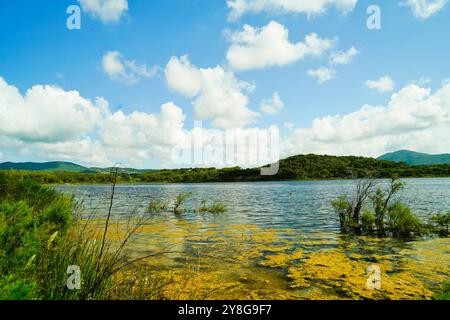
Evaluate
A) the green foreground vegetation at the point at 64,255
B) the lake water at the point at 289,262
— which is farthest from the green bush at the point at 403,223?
the lake water at the point at 289,262

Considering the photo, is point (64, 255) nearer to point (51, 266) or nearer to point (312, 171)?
point (51, 266)

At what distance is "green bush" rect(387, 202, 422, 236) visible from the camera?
Answer: 1717 cm

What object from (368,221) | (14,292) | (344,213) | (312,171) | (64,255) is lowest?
(368,221)

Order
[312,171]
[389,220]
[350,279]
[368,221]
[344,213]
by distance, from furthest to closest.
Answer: [312,171] → [344,213] → [368,221] → [389,220] → [350,279]

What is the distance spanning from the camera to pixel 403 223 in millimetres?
17297

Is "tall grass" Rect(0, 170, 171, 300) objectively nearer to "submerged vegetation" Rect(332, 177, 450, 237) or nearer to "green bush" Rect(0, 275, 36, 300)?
"green bush" Rect(0, 275, 36, 300)

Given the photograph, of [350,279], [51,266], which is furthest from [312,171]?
[51,266]

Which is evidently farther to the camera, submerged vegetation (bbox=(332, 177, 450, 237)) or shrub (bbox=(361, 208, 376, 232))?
shrub (bbox=(361, 208, 376, 232))

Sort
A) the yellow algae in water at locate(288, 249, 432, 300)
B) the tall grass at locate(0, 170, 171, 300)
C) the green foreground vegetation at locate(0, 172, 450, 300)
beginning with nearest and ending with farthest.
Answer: the tall grass at locate(0, 170, 171, 300)
the green foreground vegetation at locate(0, 172, 450, 300)
the yellow algae in water at locate(288, 249, 432, 300)

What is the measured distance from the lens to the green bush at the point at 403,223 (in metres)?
17.2

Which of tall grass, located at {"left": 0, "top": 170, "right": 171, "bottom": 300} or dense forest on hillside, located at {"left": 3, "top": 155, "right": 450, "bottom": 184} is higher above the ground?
dense forest on hillside, located at {"left": 3, "top": 155, "right": 450, "bottom": 184}

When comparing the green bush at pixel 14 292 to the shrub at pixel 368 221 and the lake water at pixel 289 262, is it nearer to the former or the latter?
the lake water at pixel 289 262

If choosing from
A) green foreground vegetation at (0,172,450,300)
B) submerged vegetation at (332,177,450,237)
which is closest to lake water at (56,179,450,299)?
green foreground vegetation at (0,172,450,300)
